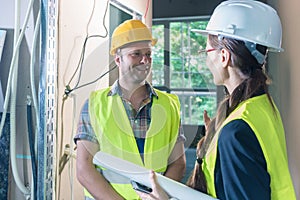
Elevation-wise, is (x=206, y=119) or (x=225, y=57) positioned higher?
(x=225, y=57)

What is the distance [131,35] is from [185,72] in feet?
0.79

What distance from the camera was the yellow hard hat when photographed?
1173 mm

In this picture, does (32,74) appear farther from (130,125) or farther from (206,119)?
(206,119)

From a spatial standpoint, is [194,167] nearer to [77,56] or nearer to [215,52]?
[215,52]

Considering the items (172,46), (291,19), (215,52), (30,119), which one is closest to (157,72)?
(172,46)

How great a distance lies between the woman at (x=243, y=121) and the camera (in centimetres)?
83

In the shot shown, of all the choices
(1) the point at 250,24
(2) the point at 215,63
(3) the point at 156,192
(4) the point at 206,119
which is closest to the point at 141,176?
(3) the point at 156,192

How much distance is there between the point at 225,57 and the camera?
98cm

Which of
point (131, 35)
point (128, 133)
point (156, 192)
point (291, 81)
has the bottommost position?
point (156, 192)

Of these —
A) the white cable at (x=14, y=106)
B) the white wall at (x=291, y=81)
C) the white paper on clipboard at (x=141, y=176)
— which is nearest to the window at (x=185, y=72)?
the white paper on clipboard at (x=141, y=176)

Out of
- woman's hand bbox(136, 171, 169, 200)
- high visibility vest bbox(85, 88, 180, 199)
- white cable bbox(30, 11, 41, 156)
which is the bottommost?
woman's hand bbox(136, 171, 169, 200)

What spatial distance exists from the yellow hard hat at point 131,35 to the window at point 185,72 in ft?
0.13

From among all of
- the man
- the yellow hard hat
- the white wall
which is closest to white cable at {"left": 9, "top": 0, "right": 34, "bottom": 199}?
the man

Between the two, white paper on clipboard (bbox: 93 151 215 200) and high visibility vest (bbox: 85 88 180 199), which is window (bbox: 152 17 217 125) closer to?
high visibility vest (bbox: 85 88 180 199)
